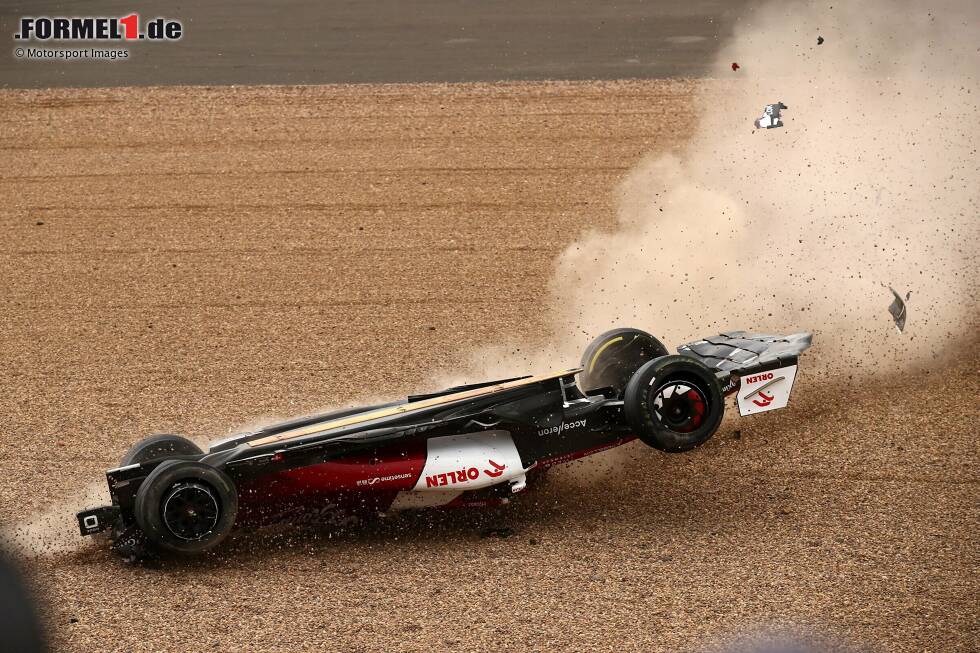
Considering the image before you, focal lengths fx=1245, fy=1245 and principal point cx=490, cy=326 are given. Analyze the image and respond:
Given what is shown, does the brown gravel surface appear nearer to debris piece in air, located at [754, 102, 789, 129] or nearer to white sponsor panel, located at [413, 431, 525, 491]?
white sponsor panel, located at [413, 431, 525, 491]

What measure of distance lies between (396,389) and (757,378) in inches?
119

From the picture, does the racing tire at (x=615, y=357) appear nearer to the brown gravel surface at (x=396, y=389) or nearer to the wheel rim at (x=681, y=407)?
the brown gravel surface at (x=396, y=389)

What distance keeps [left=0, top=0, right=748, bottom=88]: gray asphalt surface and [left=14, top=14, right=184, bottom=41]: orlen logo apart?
198mm

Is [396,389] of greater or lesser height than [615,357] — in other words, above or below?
below

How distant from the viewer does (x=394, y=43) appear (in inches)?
806

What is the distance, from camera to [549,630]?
21.0ft

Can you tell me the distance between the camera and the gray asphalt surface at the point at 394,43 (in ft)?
62.1

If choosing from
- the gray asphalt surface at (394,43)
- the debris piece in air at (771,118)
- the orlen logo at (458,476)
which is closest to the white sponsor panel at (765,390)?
the orlen logo at (458,476)

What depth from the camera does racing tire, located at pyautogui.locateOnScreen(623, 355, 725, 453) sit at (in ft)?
24.0

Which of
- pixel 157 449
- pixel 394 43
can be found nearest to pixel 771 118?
pixel 157 449

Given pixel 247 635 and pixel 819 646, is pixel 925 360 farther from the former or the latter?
pixel 247 635

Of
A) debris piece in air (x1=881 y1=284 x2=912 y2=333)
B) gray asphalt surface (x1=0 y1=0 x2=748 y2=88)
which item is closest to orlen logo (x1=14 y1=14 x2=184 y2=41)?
gray asphalt surface (x1=0 y1=0 x2=748 y2=88)

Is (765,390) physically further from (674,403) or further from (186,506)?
(186,506)

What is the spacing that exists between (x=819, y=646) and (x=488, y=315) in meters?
5.42
